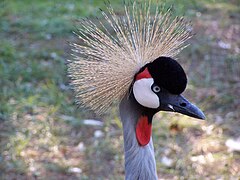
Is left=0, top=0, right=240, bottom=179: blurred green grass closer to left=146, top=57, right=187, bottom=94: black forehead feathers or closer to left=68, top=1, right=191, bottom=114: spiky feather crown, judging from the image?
left=68, top=1, right=191, bottom=114: spiky feather crown

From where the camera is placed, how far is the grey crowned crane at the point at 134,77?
1.59 meters

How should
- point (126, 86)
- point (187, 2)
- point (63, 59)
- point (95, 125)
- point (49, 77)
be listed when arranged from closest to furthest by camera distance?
point (126, 86) < point (95, 125) < point (49, 77) < point (63, 59) < point (187, 2)

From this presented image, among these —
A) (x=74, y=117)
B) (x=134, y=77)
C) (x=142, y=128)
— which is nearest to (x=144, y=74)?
(x=134, y=77)

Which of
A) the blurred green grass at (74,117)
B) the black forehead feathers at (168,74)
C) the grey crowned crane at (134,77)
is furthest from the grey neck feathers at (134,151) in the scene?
the blurred green grass at (74,117)

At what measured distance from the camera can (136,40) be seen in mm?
1685

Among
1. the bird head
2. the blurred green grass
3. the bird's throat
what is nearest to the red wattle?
the bird head

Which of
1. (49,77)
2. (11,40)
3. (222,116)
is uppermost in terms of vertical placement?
(11,40)

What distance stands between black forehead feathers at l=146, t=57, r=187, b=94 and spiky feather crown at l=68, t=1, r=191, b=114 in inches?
3.2

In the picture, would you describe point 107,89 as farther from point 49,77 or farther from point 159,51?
point 49,77

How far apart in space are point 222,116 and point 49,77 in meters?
1.07

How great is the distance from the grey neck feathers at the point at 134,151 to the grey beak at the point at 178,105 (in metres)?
0.09

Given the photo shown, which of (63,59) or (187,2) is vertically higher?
(187,2)

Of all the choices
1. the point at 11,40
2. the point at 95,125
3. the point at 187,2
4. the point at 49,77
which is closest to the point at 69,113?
the point at 95,125

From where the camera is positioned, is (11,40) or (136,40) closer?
Result: (136,40)
